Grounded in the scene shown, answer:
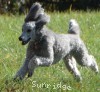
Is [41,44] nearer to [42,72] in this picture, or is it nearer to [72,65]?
[72,65]

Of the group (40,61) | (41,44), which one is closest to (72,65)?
(41,44)

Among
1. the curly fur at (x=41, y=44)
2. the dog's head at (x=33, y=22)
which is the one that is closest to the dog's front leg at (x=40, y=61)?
the curly fur at (x=41, y=44)

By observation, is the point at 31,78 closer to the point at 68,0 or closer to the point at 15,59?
the point at 15,59

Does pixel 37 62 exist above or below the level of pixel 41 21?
below

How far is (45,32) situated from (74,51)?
0.77 meters

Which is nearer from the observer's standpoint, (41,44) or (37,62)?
(37,62)

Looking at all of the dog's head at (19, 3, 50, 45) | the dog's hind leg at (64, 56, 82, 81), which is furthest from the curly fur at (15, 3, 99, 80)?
the dog's hind leg at (64, 56, 82, 81)

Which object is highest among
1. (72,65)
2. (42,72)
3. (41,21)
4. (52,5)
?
(41,21)

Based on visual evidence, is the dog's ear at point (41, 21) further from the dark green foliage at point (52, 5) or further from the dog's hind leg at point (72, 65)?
the dark green foliage at point (52, 5)

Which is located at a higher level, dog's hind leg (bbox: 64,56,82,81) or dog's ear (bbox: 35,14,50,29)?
dog's ear (bbox: 35,14,50,29)

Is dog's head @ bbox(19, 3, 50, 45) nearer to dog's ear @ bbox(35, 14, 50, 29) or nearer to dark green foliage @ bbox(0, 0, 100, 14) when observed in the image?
dog's ear @ bbox(35, 14, 50, 29)

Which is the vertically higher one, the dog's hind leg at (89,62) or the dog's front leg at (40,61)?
the dog's front leg at (40,61)

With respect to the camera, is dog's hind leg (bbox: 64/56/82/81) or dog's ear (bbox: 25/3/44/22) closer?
dog's ear (bbox: 25/3/44/22)

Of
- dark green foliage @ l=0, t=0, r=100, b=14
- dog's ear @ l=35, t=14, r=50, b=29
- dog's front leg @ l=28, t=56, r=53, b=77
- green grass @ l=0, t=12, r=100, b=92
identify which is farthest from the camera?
dark green foliage @ l=0, t=0, r=100, b=14
